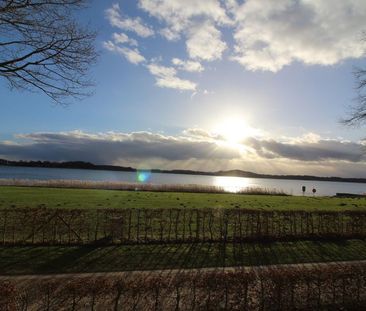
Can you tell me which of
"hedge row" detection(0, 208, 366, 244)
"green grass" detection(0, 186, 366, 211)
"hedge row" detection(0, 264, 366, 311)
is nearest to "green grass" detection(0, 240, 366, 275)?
"hedge row" detection(0, 208, 366, 244)

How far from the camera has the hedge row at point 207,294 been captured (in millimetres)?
8086

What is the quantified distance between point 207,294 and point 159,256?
4684 mm

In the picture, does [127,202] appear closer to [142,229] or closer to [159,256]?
[142,229]

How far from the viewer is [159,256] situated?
43.3 feet

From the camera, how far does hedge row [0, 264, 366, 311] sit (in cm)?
809

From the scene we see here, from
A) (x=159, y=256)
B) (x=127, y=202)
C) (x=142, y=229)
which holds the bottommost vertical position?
(x=159, y=256)

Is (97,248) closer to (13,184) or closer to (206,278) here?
(206,278)

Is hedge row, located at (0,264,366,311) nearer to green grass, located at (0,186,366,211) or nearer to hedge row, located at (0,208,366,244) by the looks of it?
hedge row, located at (0,208,366,244)

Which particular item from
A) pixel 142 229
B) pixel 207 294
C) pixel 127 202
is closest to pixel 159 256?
pixel 142 229

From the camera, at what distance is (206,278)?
346 inches

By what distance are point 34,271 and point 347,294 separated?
27.8 feet

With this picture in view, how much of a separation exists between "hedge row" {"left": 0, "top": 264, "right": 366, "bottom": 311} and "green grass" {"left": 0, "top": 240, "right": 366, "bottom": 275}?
233 centimetres

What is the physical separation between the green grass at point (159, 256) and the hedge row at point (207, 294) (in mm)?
2333

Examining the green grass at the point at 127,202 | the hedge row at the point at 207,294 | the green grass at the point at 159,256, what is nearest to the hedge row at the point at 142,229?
the green grass at the point at 159,256
